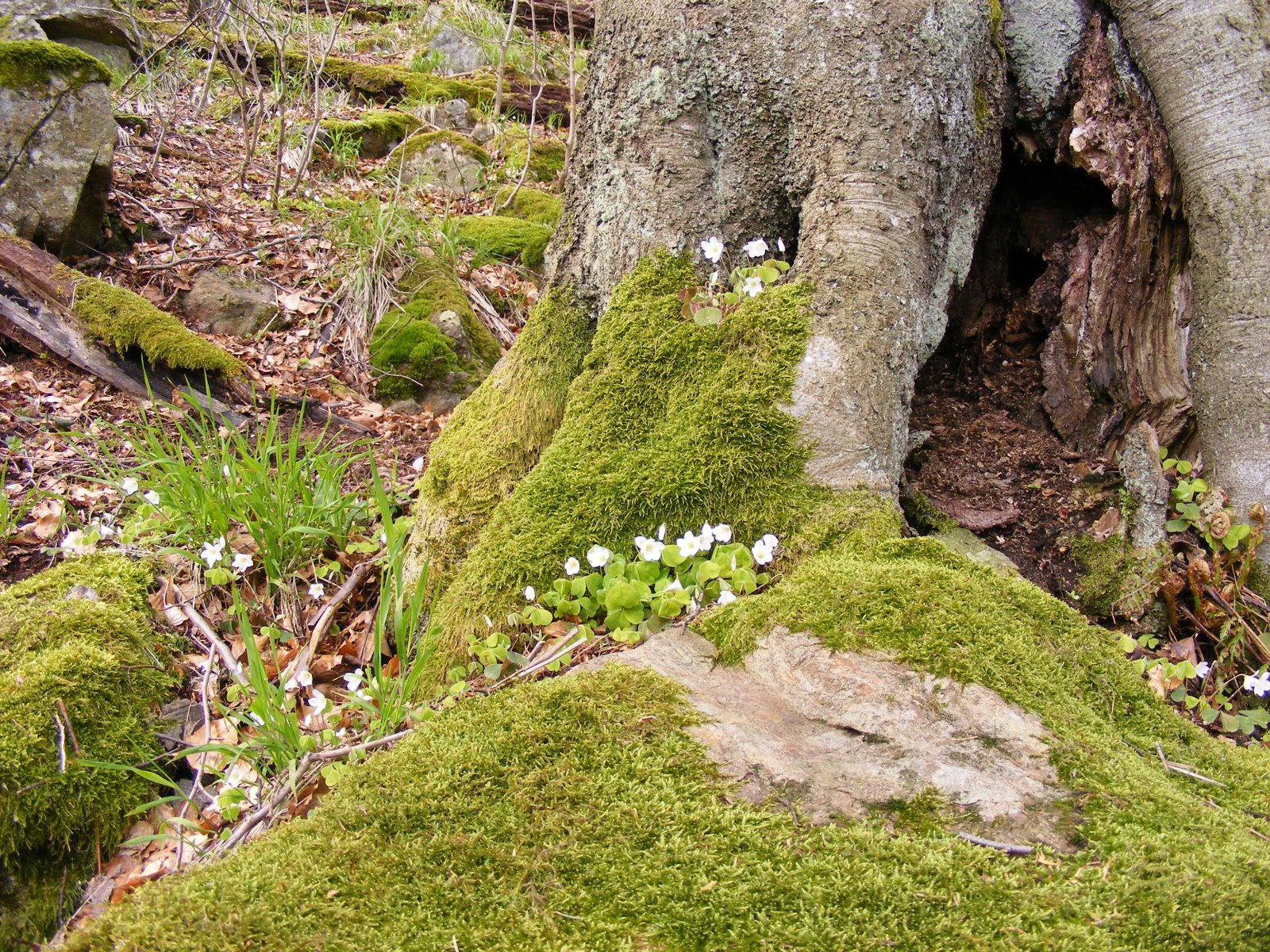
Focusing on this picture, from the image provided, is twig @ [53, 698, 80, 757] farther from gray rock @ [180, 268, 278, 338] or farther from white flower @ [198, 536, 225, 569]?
gray rock @ [180, 268, 278, 338]

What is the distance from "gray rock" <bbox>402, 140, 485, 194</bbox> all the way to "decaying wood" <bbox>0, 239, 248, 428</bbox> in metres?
3.47

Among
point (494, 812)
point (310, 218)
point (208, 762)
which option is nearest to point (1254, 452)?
point (494, 812)

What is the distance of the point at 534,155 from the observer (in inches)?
301

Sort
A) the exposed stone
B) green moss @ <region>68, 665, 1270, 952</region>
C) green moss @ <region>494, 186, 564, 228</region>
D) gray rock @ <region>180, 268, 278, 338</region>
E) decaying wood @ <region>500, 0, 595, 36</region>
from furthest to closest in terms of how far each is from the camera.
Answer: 1. decaying wood @ <region>500, 0, 595, 36</region>
2. green moss @ <region>494, 186, 564, 228</region>
3. gray rock @ <region>180, 268, 278, 338</region>
4. the exposed stone
5. green moss @ <region>68, 665, 1270, 952</region>

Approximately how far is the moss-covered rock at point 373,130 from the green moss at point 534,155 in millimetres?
977

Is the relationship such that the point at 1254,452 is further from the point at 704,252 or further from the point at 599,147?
the point at 599,147

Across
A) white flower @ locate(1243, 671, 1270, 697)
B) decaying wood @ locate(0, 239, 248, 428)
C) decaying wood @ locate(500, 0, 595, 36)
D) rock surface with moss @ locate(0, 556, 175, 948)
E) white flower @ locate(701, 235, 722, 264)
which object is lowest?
rock surface with moss @ locate(0, 556, 175, 948)

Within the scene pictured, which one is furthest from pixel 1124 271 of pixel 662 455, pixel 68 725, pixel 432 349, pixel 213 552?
pixel 68 725

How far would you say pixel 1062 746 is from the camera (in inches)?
64.7

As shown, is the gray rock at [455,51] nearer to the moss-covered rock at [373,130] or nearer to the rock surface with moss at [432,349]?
the moss-covered rock at [373,130]

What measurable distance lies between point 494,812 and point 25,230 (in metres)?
5.21

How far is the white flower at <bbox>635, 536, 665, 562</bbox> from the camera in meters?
2.26

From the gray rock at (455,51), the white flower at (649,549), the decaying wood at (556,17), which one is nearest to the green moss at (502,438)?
the white flower at (649,549)

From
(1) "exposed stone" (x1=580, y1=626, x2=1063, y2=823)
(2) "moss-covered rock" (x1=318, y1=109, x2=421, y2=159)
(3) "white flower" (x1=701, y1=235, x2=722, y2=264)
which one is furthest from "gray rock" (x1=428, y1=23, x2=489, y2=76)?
(1) "exposed stone" (x1=580, y1=626, x2=1063, y2=823)
